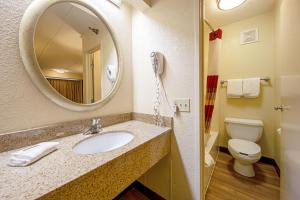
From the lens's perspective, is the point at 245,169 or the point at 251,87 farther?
the point at 251,87

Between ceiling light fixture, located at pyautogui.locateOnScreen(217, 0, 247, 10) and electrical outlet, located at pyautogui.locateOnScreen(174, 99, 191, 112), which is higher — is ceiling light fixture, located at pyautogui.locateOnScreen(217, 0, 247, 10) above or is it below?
above

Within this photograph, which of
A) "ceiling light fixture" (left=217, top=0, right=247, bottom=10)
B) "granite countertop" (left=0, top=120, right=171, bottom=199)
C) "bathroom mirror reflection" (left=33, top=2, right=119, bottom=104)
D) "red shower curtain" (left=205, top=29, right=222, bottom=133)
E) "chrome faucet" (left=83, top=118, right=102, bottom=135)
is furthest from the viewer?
"red shower curtain" (left=205, top=29, right=222, bottom=133)

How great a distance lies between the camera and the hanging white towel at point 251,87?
6.20ft

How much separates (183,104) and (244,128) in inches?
59.3

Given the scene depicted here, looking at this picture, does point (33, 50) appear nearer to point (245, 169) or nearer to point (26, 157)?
point (26, 157)

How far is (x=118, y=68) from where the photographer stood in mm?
1285

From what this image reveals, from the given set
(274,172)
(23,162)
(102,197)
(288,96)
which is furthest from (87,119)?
(274,172)

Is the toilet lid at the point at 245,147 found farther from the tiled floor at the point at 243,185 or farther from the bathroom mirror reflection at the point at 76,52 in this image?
the bathroom mirror reflection at the point at 76,52

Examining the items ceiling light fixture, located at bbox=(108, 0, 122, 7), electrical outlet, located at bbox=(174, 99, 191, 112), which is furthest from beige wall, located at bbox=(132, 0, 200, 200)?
ceiling light fixture, located at bbox=(108, 0, 122, 7)

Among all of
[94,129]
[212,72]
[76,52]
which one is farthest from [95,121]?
[212,72]

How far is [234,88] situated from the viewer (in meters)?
2.07

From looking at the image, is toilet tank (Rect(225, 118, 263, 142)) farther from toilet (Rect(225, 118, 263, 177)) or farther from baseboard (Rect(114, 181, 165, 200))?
baseboard (Rect(114, 181, 165, 200))

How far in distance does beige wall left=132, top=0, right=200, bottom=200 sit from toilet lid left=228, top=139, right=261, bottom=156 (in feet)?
3.17

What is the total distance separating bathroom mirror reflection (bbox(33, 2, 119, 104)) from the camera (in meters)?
0.87
